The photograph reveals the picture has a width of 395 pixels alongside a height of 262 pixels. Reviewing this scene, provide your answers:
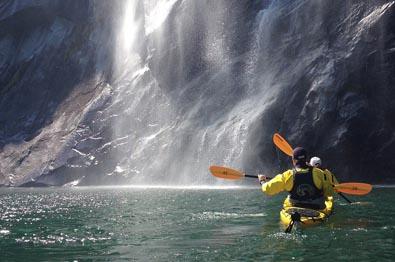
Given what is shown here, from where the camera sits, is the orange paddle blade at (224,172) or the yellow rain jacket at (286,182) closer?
the yellow rain jacket at (286,182)

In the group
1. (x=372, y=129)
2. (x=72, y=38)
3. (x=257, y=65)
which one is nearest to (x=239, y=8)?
(x=257, y=65)

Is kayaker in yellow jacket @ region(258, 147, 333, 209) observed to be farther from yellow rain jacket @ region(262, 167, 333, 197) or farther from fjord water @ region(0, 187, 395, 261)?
fjord water @ region(0, 187, 395, 261)

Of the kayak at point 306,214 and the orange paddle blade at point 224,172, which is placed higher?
the orange paddle blade at point 224,172

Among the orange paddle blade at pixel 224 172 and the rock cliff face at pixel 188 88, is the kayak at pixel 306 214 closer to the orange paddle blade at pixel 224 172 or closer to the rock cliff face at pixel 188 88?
the orange paddle blade at pixel 224 172

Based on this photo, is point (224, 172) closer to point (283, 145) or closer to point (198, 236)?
point (283, 145)

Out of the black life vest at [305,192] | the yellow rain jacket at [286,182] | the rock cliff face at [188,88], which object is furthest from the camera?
the rock cliff face at [188,88]

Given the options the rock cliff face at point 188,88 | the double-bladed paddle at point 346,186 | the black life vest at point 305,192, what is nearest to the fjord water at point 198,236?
the black life vest at point 305,192

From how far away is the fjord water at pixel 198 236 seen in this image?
1303 centimetres

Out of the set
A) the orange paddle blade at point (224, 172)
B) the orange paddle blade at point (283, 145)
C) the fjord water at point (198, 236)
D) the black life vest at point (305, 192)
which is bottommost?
the fjord water at point (198, 236)

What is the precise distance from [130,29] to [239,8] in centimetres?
2047

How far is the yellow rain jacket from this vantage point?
50.7ft

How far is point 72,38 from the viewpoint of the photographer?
272 feet

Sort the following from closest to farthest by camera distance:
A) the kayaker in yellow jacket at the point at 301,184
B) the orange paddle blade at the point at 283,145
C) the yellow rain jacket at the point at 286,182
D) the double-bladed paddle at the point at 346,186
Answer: the yellow rain jacket at the point at 286,182, the kayaker in yellow jacket at the point at 301,184, the double-bladed paddle at the point at 346,186, the orange paddle blade at the point at 283,145

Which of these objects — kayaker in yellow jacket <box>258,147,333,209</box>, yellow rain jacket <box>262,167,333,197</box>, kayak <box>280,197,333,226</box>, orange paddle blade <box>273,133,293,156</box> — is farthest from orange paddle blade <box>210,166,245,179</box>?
yellow rain jacket <box>262,167,333,197</box>
